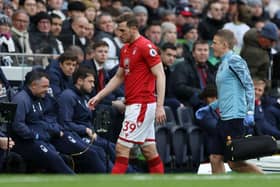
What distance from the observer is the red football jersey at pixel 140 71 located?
49.2 feet

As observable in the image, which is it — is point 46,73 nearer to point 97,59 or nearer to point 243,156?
point 97,59

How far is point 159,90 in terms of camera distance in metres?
14.8

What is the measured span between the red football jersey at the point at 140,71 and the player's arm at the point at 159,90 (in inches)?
3.3

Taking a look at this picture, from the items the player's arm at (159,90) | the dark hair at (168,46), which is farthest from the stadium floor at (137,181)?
the dark hair at (168,46)

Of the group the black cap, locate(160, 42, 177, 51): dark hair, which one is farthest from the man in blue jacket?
the black cap

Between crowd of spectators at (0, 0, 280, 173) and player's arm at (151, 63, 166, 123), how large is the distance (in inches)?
87.6

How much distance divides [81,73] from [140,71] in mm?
2286

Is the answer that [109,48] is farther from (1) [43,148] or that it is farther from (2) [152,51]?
(2) [152,51]

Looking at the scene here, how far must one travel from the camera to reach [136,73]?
15.1 meters

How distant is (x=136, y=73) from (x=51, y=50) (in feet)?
13.6

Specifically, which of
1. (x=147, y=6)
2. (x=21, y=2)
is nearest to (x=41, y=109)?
(x=21, y=2)

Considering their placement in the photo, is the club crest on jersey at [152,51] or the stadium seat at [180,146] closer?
the club crest on jersey at [152,51]

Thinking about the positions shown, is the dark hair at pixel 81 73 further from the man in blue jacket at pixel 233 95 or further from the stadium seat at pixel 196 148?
the man in blue jacket at pixel 233 95

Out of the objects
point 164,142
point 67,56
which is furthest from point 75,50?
point 164,142
